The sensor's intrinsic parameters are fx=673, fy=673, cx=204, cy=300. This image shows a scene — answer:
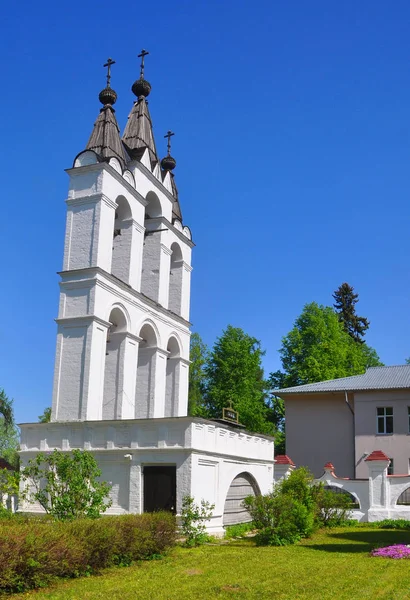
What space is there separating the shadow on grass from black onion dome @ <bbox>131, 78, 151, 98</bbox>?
64.5 feet

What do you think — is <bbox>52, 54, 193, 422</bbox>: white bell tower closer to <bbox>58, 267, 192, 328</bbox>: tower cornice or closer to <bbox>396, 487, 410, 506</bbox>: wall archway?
<bbox>58, 267, 192, 328</bbox>: tower cornice

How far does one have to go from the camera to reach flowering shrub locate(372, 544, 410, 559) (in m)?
15.3

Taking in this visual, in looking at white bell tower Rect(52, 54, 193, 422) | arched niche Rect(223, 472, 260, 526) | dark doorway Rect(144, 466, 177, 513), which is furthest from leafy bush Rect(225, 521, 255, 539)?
white bell tower Rect(52, 54, 193, 422)

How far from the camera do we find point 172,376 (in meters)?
28.4

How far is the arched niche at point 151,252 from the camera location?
2675 centimetres

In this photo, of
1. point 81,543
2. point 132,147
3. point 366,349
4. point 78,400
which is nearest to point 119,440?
point 78,400

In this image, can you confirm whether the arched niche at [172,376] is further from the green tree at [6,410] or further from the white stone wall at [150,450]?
the green tree at [6,410]

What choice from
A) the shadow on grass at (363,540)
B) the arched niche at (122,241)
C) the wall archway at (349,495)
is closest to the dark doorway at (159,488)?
the shadow on grass at (363,540)

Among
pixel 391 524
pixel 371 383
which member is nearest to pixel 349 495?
pixel 391 524

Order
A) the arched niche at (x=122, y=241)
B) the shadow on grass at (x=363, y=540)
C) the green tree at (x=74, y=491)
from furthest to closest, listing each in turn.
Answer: the arched niche at (x=122, y=241) → the shadow on grass at (x=363, y=540) → the green tree at (x=74, y=491)

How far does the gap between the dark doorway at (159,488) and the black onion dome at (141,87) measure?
16978 millimetres

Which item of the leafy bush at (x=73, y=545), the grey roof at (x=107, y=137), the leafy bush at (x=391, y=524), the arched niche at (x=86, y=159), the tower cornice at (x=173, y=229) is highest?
the grey roof at (x=107, y=137)

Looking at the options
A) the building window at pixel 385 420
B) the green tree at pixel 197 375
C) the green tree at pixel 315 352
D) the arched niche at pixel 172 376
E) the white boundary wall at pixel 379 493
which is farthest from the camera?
the green tree at pixel 197 375

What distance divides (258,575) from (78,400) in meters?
10.3
